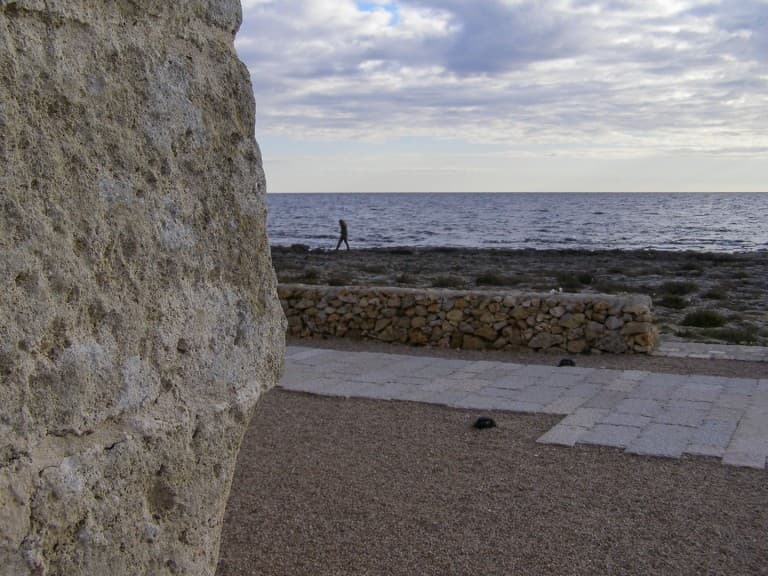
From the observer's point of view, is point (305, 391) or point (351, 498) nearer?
point (351, 498)

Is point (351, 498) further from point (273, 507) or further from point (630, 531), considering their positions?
point (630, 531)

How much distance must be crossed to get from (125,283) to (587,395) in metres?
5.73

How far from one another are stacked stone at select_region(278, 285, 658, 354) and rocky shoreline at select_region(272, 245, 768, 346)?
8.25ft

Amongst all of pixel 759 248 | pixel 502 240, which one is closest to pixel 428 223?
pixel 502 240

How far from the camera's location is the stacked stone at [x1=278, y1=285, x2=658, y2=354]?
900 centimetres

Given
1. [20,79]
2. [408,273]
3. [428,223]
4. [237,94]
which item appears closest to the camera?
[20,79]

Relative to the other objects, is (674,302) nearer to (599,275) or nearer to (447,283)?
(447,283)

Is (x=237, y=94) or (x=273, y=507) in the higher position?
(x=237, y=94)

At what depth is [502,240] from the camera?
142 ft

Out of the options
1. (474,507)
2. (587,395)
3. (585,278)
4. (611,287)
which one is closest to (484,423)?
(587,395)

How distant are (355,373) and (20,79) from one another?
6.51 metres

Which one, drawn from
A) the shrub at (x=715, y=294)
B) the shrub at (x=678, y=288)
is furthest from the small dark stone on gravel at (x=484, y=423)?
the shrub at (x=678, y=288)

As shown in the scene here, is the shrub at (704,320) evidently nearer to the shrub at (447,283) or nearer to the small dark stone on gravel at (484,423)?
the shrub at (447,283)

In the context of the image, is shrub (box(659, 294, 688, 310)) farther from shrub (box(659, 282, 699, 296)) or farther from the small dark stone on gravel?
the small dark stone on gravel
